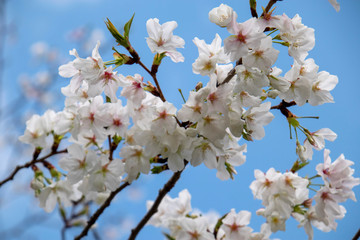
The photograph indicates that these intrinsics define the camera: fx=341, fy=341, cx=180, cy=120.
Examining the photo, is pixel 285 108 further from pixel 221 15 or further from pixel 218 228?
pixel 218 228

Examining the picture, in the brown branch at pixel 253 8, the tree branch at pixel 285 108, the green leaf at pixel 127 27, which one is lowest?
the tree branch at pixel 285 108

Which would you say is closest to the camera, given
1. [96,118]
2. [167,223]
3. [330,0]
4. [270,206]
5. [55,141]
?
[330,0]

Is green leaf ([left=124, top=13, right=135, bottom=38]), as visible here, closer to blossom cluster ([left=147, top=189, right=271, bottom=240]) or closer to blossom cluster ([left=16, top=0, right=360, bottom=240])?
blossom cluster ([left=16, top=0, right=360, bottom=240])

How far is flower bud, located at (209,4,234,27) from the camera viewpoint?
1.31 metres

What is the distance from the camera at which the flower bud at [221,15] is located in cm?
131

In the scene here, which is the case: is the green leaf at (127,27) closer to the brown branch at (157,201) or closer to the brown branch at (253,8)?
the brown branch at (253,8)

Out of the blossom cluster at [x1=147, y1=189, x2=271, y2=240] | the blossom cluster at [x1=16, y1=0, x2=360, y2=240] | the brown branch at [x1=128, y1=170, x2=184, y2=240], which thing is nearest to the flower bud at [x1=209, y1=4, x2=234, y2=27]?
the blossom cluster at [x1=16, y1=0, x2=360, y2=240]

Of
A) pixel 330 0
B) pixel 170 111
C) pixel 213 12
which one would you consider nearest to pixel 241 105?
pixel 170 111

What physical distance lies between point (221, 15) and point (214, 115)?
1.33 ft

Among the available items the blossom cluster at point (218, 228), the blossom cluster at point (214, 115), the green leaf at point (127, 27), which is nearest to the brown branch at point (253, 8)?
the blossom cluster at point (214, 115)

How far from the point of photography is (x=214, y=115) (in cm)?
131

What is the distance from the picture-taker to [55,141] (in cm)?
197

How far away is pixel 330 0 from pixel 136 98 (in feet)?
2.73

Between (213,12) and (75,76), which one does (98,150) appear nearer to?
(75,76)
